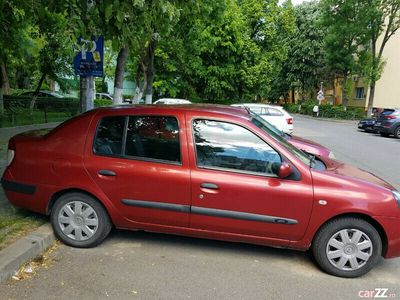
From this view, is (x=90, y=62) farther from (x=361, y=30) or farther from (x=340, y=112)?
(x=340, y=112)

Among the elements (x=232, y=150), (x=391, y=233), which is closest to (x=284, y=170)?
(x=232, y=150)

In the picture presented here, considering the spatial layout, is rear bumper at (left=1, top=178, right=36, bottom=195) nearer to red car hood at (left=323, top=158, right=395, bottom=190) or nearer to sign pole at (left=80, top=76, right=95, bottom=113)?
sign pole at (left=80, top=76, right=95, bottom=113)

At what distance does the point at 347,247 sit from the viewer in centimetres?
406

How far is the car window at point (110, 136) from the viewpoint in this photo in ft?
14.6

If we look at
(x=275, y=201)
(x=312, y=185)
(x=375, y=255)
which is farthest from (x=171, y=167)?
(x=375, y=255)

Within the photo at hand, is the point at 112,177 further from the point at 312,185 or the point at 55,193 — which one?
the point at 312,185

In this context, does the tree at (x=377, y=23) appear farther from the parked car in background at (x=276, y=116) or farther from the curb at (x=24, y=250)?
the curb at (x=24, y=250)

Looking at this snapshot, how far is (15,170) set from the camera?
15.6 feet

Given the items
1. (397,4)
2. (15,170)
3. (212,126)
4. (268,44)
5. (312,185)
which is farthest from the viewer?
(268,44)

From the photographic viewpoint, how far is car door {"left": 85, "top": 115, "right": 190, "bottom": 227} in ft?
13.9

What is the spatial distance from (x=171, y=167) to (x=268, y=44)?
118ft

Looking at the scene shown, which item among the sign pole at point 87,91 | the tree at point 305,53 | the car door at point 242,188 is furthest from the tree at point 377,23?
the car door at point 242,188

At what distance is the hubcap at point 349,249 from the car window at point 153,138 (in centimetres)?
183

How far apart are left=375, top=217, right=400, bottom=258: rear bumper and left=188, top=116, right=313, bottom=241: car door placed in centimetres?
75
